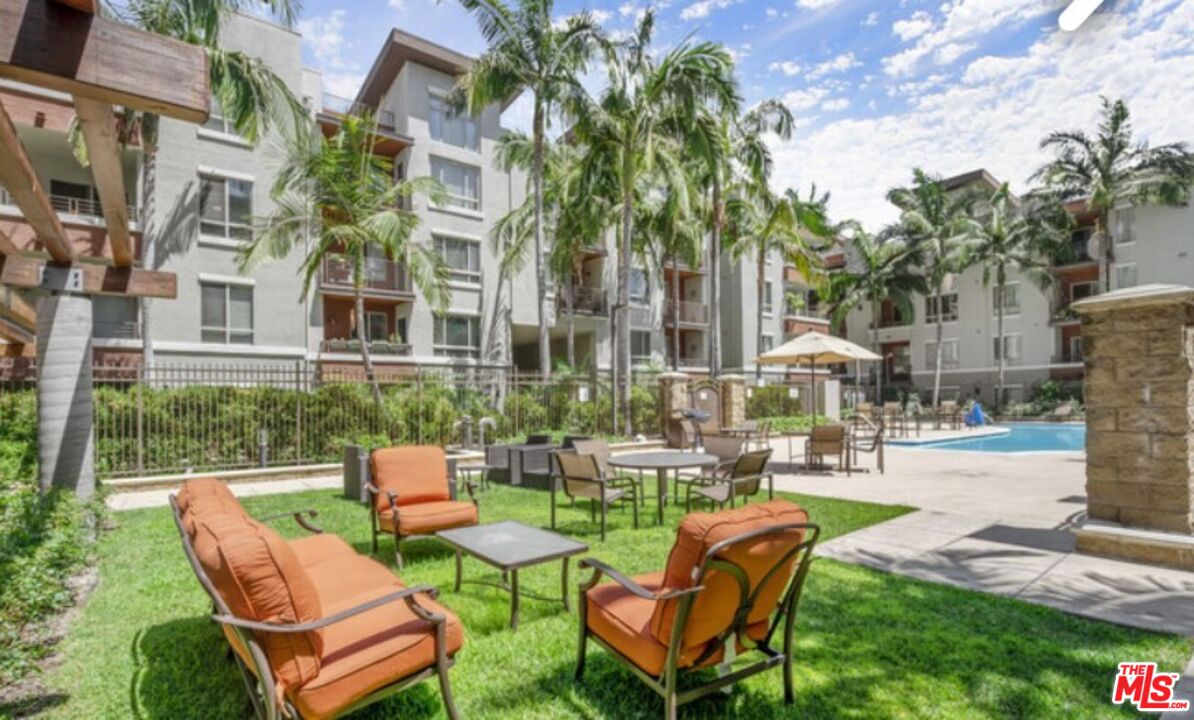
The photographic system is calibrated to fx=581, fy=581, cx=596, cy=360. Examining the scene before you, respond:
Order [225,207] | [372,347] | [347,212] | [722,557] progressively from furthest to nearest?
[372,347] → [225,207] → [347,212] → [722,557]

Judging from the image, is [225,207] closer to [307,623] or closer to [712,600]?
[307,623]

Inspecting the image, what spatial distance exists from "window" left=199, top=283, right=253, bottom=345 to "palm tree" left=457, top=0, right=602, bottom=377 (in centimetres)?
985

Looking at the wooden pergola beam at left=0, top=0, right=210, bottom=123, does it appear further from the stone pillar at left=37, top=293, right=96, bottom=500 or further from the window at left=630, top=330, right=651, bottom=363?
the window at left=630, top=330, right=651, bottom=363

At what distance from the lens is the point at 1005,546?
20.0 ft

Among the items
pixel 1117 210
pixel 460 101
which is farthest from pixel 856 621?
pixel 1117 210

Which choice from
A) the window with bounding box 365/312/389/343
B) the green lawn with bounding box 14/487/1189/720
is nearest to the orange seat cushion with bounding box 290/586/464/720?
the green lawn with bounding box 14/487/1189/720

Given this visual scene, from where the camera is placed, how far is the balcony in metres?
20.6

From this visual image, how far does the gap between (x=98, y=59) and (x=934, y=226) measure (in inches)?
1554

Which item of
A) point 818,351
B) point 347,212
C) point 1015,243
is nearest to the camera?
point 818,351

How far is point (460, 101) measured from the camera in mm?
18781

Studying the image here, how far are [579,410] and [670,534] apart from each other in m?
8.86

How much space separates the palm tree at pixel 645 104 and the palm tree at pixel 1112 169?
24840 millimetres

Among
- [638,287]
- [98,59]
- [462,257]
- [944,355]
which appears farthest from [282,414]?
[944,355]

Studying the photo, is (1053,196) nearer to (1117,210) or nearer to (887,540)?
(1117,210)
